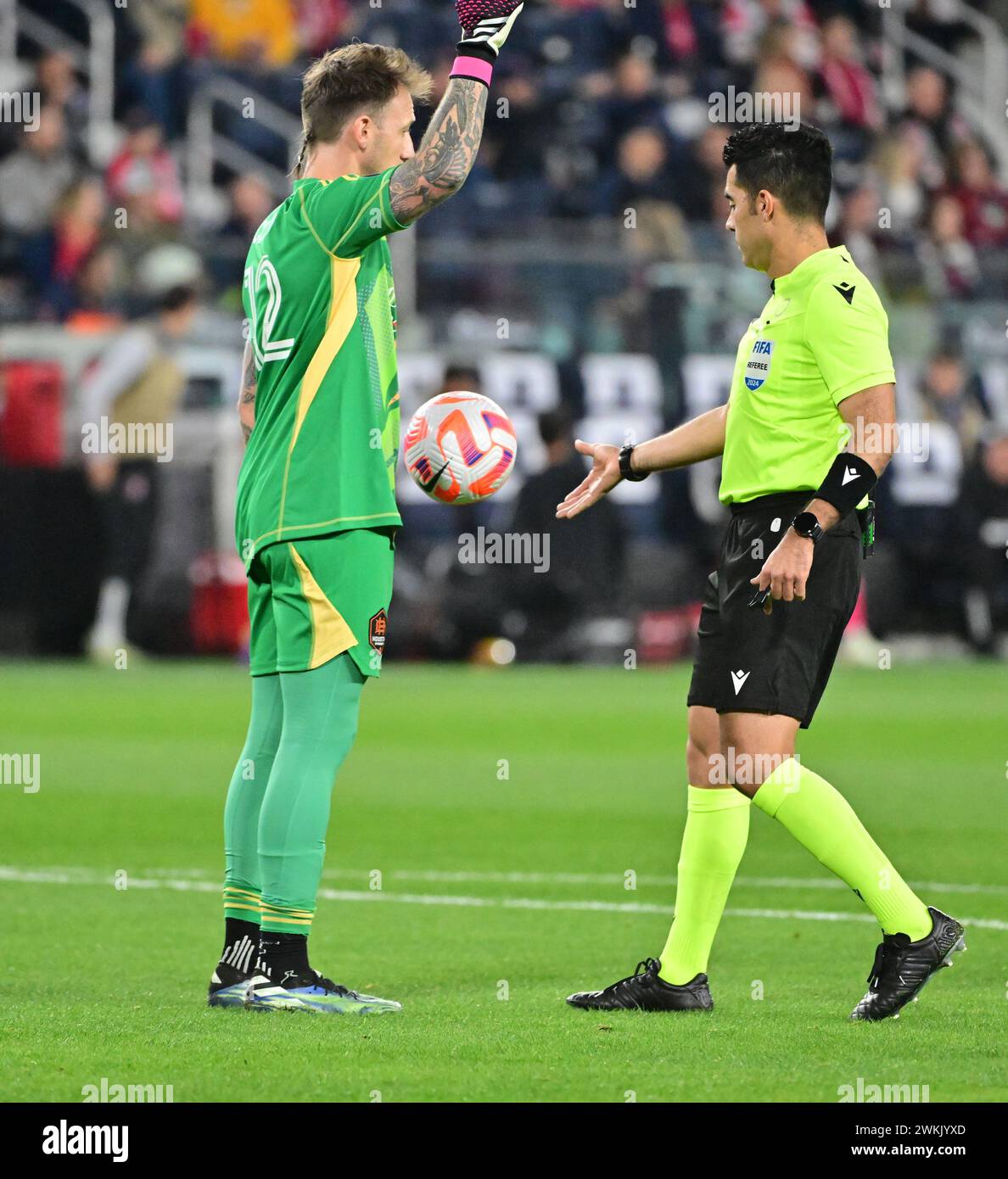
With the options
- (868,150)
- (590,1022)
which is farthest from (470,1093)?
(868,150)

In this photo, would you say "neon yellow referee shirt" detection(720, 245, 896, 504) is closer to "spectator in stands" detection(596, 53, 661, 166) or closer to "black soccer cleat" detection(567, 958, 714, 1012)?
"black soccer cleat" detection(567, 958, 714, 1012)

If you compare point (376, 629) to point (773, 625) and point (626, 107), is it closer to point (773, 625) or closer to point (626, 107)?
point (773, 625)

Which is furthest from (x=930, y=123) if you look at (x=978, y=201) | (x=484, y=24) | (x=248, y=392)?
(x=484, y=24)

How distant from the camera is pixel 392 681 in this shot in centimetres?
1759

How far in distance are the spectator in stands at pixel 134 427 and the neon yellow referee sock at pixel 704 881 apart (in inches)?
529

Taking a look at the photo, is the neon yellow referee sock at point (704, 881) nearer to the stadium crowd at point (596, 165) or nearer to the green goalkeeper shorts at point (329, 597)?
the green goalkeeper shorts at point (329, 597)

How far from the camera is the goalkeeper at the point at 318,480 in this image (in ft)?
18.1

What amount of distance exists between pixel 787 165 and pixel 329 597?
1.66 m

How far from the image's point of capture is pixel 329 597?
557cm

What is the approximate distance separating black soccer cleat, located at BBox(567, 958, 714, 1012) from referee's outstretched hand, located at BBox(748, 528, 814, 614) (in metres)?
1.08

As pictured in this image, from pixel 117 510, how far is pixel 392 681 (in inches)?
117

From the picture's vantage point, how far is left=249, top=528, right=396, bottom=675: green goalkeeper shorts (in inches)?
219

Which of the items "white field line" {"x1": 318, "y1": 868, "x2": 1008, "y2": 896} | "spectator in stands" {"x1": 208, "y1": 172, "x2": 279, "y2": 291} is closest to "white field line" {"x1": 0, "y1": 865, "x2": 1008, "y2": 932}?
"white field line" {"x1": 318, "y1": 868, "x2": 1008, "y2": 896}

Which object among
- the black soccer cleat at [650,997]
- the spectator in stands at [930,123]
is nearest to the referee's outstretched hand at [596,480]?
the black soccer cleat at [650,997]
